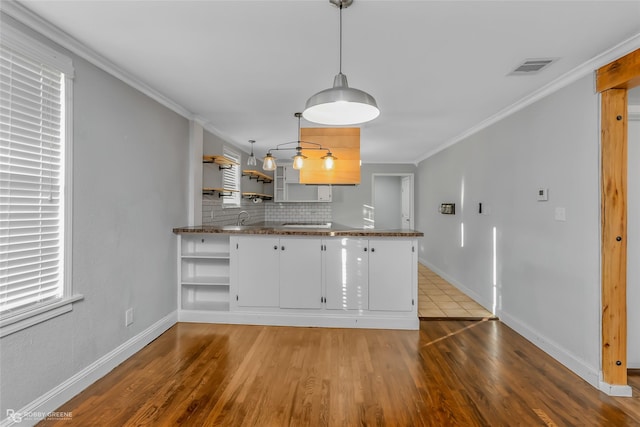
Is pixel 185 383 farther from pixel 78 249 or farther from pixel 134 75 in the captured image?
pixel 134 75

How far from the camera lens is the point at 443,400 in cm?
211

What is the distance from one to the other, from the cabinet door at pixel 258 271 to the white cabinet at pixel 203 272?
0.66 ft

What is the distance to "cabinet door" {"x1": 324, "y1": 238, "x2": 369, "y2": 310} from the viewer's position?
3.42 m

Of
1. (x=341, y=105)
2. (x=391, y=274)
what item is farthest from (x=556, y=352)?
(x=341, y=105)

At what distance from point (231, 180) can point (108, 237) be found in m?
2.93

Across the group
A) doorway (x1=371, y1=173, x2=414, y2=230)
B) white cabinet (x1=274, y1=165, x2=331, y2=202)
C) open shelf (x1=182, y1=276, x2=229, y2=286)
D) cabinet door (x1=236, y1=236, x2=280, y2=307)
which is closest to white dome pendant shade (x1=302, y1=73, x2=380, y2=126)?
cabinet door (x1=236, y1=236, x2=280, y2=307)

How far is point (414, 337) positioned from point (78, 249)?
2.95 m

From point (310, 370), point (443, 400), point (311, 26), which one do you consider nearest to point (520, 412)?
point (443, 400)

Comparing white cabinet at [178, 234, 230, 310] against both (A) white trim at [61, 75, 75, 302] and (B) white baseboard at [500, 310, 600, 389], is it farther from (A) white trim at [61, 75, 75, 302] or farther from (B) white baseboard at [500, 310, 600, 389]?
(B) white baseboard at [500, 310, 600, 389]

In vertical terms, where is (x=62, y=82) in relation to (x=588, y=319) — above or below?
above

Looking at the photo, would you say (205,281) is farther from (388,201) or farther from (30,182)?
(388,201)

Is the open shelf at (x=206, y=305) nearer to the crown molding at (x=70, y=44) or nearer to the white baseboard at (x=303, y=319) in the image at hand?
the white baseboard at (x=303, y=319)

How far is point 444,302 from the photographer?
424 centimetres

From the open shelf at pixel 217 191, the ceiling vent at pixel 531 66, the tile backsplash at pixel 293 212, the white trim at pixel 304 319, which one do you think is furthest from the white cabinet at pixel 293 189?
the ceiling vent at pixel 531 66
